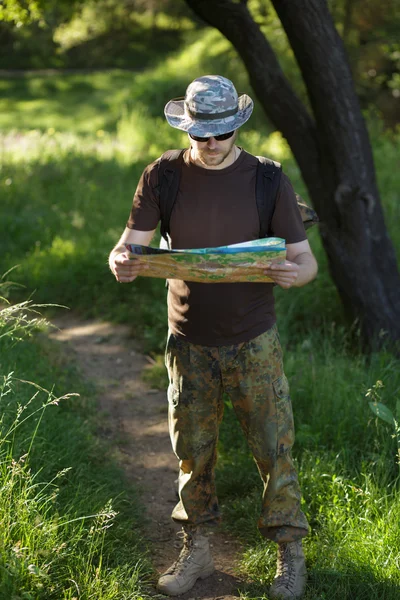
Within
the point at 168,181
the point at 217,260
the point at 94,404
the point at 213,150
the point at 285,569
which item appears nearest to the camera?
the point at 217,260

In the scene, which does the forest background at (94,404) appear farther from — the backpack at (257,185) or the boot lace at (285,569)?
the backpack at (257,185)

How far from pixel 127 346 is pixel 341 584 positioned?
367cm

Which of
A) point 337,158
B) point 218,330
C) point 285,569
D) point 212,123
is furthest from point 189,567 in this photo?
point 337,158

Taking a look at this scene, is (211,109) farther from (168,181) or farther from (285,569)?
(285,569)

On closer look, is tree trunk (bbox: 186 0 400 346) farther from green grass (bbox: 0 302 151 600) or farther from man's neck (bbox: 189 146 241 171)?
man's neck (bbox: 189 146 241 171)

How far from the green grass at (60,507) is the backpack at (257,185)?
2.60 ft

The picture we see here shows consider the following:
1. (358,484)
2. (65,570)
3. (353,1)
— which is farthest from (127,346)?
(353,1)

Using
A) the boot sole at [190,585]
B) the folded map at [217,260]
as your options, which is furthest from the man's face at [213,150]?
the boot sole at [190,585]

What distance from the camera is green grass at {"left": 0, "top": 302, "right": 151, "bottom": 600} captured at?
318 cm

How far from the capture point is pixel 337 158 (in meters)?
5.91

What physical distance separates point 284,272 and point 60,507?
162 centimetres

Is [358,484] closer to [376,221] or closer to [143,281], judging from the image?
[376,221]

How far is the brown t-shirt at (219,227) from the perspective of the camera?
322cm

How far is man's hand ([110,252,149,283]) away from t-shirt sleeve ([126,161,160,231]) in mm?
181
